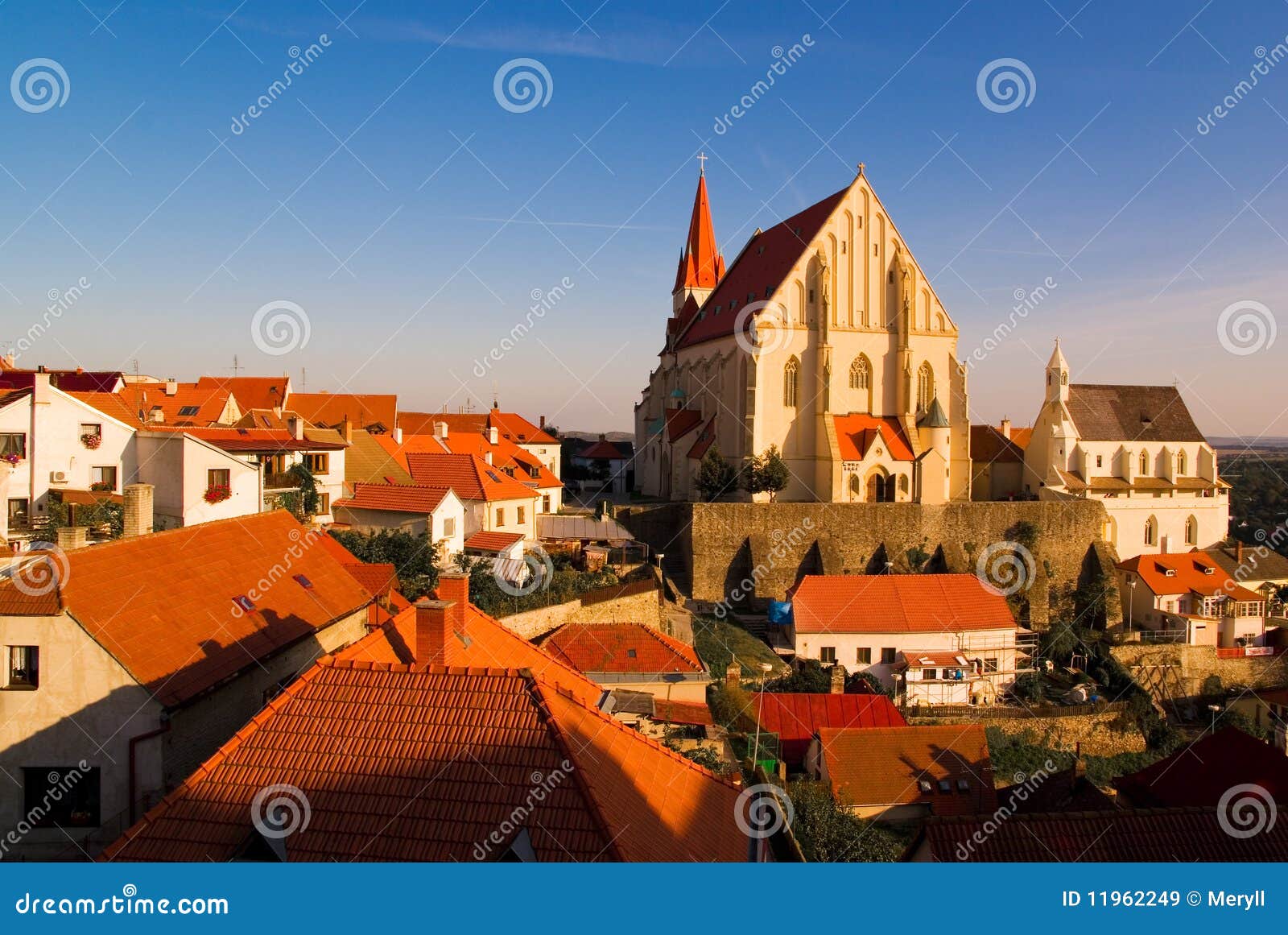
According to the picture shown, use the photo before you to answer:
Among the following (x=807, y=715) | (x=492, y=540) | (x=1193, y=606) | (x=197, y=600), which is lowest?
(x=807, y=715)

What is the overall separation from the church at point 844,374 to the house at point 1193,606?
803cm

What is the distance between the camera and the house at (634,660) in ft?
65.2

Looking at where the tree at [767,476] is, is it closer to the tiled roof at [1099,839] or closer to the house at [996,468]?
the house at [996,468]

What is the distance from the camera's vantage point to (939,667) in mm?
27406

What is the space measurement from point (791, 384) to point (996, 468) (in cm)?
1191

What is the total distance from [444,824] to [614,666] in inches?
486

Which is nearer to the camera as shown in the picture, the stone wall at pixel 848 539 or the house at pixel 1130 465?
the stone wall at pixel 848 539

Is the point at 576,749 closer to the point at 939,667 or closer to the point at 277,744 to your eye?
the point at 277,744

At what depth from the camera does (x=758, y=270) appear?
140 ft

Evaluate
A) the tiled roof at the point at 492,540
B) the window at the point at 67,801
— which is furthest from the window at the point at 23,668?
the tiled roof at the point at 492,540

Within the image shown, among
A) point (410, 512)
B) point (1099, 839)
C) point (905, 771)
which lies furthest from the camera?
point (410, 512)

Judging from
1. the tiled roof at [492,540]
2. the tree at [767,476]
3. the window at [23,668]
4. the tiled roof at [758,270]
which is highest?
the tiled roof at [758,270]

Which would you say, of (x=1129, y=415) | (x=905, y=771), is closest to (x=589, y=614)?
(x=905, y=771)

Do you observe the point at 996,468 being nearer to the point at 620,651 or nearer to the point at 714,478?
the point at 714,478
